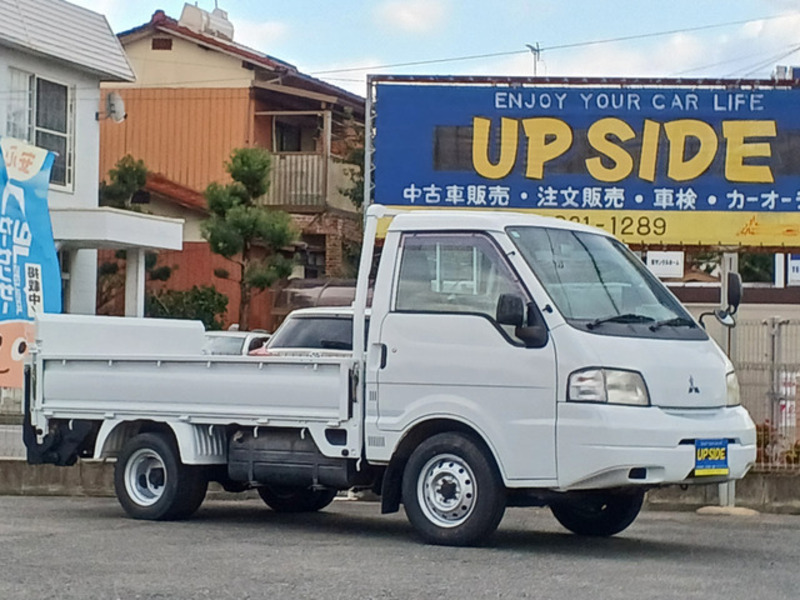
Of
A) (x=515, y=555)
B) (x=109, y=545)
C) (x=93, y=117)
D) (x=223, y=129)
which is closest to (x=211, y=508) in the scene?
(x=109, y=545)

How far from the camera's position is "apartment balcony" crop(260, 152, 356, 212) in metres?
35.6

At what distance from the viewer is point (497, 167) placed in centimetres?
1498

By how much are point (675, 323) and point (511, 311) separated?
1.29 meters

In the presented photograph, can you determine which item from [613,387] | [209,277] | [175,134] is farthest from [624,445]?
[175,134]

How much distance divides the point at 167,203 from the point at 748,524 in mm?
24112

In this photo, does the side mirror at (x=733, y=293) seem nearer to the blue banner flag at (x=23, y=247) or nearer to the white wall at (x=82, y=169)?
the blue banner flag at (x=23, y=247)

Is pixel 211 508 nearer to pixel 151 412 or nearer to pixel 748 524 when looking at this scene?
pixel 151 412

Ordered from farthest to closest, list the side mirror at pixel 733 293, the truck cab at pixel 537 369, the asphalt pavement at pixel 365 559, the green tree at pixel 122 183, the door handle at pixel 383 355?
1. the green tree at pixel 122 183
2. the side mirror at pixel 733 293
3. the door handle at pixel 383 355
4. the truck cab at pixel 537 369
5. the asphalt pavement at pixel 365 559

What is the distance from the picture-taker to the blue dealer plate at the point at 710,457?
970cm

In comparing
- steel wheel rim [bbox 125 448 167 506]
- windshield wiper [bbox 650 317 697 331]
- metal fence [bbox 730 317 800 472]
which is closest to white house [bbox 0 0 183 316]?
steel wheel rim [bbox 125 448 167 506]

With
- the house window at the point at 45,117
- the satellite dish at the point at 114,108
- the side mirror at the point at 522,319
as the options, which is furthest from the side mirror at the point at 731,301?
the satellite dish at the point at 114,108

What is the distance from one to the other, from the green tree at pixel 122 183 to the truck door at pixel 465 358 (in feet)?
74.4

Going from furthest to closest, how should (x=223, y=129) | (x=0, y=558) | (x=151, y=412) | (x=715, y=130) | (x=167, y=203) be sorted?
1. (x=223, y=129)
2. (x=167, y=203)
3. (x=715, y=130)
4. (x=151, y=412)
5. (x=0, y=558)

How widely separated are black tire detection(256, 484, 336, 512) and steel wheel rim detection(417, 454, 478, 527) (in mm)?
2511
